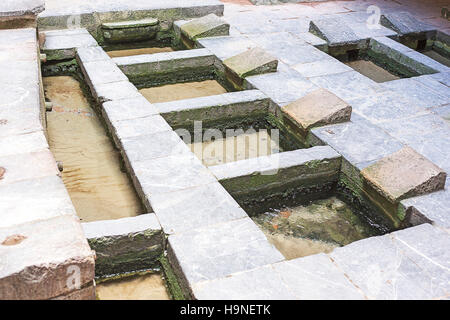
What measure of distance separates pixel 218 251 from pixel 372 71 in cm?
483

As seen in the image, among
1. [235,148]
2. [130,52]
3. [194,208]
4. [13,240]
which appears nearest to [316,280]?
[194,208]

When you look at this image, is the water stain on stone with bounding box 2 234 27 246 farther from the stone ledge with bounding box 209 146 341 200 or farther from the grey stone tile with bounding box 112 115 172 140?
the grey stone tile with bounding box 112 115 172 140

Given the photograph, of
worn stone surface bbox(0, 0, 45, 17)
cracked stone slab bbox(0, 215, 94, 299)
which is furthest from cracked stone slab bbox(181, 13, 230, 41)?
cracked stone slab bbox(0, 215, 94, 299)

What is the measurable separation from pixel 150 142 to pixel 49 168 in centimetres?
119

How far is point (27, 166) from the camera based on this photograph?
3.12 meters

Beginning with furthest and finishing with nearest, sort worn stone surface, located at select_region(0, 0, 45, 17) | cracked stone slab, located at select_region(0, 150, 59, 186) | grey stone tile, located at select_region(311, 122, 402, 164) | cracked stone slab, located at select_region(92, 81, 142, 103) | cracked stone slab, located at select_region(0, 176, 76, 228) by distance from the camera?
worn stone surface, located at select_region(0, 0, 45, 17) < cracked stone slab, located at select_region(92, 81, 142, 103) < grey stone tile, located at select_region(311, 122, 402, 164) < cracked stone slab, located at select_region(0, 150, 59, 186) < cracked stone slab, located at select_region(0, 176, 76, 228)

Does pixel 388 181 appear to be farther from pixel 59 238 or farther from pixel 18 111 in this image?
pixel 18 111

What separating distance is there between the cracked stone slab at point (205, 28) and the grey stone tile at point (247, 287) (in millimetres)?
4686

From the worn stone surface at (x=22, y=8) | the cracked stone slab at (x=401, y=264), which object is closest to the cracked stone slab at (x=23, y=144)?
the cracked stone slab at (x=401, y=264)

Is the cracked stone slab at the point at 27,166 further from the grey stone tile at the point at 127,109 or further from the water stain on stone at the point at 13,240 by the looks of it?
the grey stone tile at the point at 127,109

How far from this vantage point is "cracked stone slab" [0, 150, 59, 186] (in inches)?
118

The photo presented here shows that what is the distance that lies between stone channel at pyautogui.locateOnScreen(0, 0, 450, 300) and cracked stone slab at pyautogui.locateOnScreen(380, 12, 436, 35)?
0.04 meters

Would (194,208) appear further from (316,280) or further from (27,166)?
(27,166)

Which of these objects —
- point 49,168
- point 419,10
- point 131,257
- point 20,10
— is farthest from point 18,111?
point 419,10
